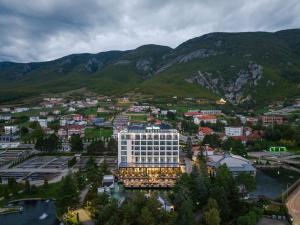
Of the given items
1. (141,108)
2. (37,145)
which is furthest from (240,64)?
(37,145)

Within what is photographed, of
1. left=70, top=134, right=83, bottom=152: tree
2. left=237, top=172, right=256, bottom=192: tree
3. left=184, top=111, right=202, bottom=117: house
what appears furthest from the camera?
left=184, top=111, right=202, bottom=117: house

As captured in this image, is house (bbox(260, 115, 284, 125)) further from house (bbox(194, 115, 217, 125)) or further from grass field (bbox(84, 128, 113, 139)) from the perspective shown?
grass field (bbox(84, 128, 113, 139))

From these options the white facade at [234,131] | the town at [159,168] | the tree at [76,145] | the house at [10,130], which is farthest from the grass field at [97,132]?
the white facade at [234,131]

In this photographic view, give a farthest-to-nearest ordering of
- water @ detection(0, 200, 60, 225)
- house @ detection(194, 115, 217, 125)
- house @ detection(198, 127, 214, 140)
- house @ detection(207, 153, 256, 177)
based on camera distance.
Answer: house @ detection(194, 115, 217, 125) < house @ detection(198, 127, 214, 140) < house @ detection(207, 153, 256, 177) < water @ detection(0, 200, 60, 225)

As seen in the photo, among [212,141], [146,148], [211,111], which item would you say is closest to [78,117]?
[211,111]

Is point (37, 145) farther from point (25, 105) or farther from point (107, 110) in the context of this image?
point (25, 105)

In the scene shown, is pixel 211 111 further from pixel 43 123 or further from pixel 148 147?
pixel 148 147

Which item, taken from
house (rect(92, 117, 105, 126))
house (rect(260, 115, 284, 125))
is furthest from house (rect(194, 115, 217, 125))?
house (rect(92, 117, 105, 126))
